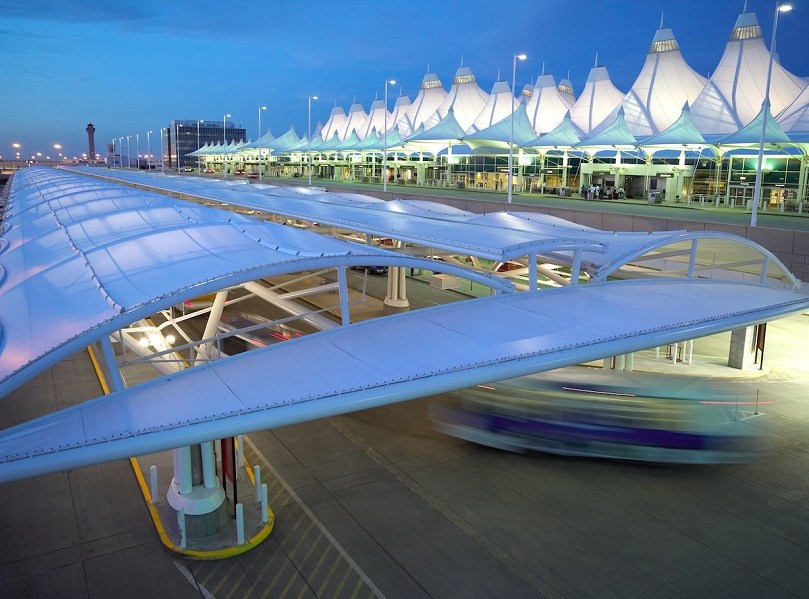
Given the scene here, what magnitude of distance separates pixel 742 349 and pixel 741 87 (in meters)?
39.2

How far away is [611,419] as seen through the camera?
13.2m

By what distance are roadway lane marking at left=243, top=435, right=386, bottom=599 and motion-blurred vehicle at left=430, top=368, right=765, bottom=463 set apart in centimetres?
399

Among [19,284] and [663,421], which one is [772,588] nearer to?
[663,421]

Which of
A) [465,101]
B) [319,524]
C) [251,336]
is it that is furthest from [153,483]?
[465,101]

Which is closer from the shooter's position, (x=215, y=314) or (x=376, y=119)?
(x=215, y=314)

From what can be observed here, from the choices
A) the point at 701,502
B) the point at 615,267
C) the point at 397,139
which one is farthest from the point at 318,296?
the point at 397,139

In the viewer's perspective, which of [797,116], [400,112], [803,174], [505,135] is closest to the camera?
[797,116]

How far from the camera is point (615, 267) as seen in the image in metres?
17.2

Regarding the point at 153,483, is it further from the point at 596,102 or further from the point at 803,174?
the point at 596,102

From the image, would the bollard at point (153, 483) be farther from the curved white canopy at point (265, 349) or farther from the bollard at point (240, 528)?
the curved white canopy at point (265, 349)

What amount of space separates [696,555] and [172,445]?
25.5 feet

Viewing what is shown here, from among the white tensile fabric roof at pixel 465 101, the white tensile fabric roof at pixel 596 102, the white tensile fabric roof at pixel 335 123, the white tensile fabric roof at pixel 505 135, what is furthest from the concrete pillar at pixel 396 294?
the white tensile fabric roof at pixel 335 123

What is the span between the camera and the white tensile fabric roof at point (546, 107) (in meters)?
73.6

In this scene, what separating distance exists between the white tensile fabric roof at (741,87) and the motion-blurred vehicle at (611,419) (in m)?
41.0
